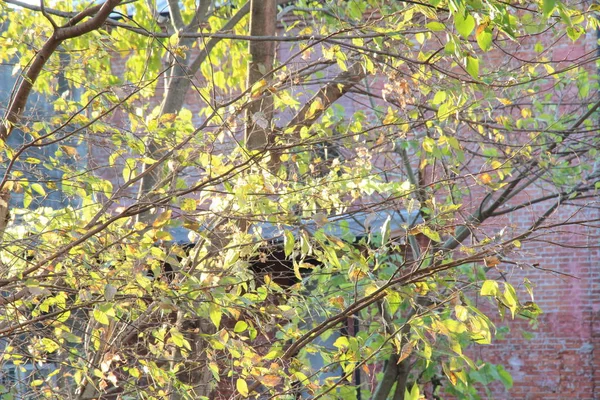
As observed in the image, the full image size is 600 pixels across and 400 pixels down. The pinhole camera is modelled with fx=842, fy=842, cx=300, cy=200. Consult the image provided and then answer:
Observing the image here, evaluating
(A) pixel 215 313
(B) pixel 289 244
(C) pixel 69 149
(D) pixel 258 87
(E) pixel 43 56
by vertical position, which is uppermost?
(E) pixel 43 56

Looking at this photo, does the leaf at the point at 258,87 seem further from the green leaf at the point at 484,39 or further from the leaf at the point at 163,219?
the green leaf at the point at 484,39

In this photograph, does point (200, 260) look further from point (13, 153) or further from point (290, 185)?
point (13, 153)

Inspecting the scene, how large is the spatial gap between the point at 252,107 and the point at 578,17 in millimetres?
1479

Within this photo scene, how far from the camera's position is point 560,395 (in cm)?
920

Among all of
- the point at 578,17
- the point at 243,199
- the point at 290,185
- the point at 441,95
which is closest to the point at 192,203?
the point at 243,199

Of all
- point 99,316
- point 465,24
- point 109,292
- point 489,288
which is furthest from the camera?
point 99,316

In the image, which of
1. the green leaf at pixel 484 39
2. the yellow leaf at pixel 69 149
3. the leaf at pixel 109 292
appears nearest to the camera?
the green leaf at pixel 484 39

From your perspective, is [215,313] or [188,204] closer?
[215,313]

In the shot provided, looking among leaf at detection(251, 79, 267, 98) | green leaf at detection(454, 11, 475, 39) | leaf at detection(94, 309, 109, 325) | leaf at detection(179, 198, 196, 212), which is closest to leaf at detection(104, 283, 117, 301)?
leaf at detection(94, 309, 109, 325)

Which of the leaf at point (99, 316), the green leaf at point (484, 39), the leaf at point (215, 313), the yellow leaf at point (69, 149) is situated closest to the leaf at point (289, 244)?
the leaf at point (215, 313)

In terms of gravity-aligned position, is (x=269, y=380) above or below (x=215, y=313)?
below

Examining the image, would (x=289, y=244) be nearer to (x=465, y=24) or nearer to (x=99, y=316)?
(x=99, y=316)

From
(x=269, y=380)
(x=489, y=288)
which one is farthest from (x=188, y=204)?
(x=489, y=288)

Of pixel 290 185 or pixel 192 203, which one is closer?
pixel 192 203
